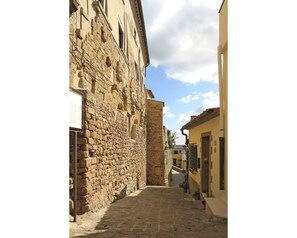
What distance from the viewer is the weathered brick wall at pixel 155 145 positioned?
19.0m

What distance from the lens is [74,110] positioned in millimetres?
4332

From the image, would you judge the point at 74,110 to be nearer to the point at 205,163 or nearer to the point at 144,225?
the point at 144,225

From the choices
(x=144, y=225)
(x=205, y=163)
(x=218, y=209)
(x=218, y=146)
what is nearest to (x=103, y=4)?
(x=218, y=146)

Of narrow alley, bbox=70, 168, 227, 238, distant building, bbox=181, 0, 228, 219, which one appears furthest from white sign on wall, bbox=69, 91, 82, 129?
distant building, bbox=181, 0, 228, 219

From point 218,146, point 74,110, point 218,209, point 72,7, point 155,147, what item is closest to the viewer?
point 74,110

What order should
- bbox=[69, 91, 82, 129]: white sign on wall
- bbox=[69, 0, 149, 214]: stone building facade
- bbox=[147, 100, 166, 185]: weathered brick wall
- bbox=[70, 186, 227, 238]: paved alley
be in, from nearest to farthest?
bbox=[70, 186, 227, 238]: paved alley < bbox=[69, 91, 82, 129]: white sign on wall < bbox=[69, 0, 149, 214]: stone building facade < bbox=[147, 100, 166, 185]: weathered brick wall

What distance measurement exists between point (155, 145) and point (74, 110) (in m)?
15.2

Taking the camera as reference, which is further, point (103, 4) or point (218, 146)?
point (103, 4)

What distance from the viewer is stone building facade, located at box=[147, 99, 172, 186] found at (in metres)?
19.0

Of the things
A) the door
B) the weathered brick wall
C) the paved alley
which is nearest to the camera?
the paved alley

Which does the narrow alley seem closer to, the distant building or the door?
the distant building

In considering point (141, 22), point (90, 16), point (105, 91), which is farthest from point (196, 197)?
point (141, 22)
